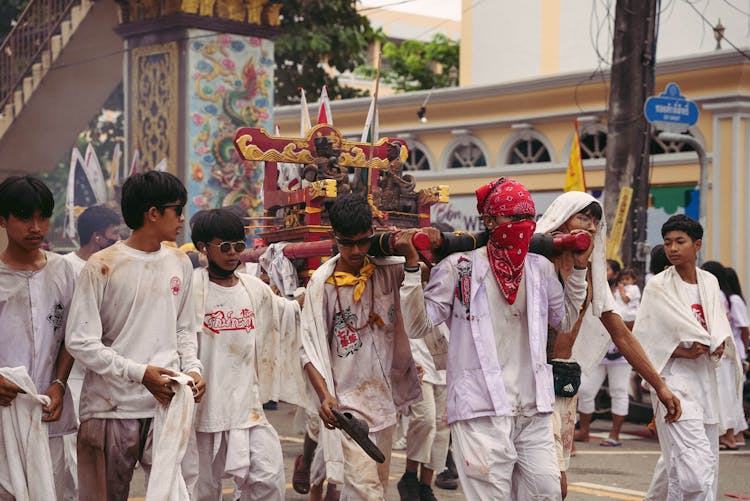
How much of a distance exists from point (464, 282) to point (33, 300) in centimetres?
201

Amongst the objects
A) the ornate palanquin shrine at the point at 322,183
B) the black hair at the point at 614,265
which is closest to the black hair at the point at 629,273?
the black hair at the point at 614,265

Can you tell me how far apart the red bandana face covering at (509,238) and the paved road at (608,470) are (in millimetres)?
3333

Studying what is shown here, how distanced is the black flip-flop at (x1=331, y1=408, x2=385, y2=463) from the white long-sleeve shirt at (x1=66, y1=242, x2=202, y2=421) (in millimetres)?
867

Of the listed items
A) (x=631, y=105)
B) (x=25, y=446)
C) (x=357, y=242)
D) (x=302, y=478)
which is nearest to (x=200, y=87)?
(x=631, y=105)

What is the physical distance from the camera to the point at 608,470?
10422 mm

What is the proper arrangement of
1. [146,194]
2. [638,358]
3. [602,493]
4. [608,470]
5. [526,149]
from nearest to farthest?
[146,194]
[638,358]
[602,493]
[608,470]
[526,149]

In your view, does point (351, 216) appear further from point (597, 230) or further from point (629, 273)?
point (629, 273)

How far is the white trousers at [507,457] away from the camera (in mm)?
5684

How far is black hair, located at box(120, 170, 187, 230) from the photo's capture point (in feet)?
18.2

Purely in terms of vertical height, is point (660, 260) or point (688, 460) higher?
point (660, 260)

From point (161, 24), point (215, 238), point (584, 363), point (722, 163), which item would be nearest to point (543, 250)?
point (584, 363)

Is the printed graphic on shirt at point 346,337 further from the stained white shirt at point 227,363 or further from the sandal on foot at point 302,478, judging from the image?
the sandal on foot at point 302,478

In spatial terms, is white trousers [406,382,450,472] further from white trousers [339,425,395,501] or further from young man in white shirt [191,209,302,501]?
white trousers [339,425,395,501]

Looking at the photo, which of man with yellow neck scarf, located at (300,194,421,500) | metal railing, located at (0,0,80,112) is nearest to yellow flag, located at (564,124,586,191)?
man with yellow neck scarf, located at (300,194,421,500)
